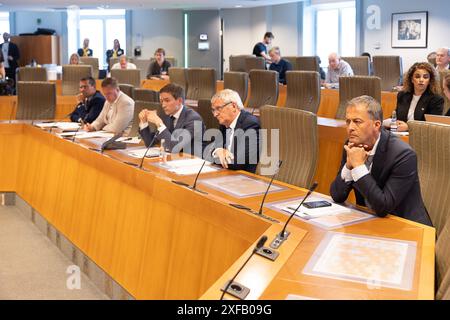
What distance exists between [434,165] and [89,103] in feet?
15.4

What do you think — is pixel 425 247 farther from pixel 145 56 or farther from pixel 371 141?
pixel 145 56

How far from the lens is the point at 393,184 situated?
293 cm

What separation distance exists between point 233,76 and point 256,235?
602cm

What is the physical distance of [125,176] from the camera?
13.0 ft

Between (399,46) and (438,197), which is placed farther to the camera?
(399,46)

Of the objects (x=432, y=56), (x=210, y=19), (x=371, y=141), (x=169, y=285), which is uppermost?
(x=210, y=19)

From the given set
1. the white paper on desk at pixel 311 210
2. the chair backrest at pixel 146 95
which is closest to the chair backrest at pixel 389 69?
the chair backrest at pixel 146 95

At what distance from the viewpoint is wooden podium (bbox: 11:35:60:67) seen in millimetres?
18766

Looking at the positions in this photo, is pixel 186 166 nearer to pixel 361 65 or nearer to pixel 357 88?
pixel 357 88

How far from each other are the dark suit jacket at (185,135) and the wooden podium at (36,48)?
582 inches

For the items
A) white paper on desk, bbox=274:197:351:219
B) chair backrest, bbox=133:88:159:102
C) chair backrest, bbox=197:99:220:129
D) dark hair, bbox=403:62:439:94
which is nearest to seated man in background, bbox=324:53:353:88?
chair backrest, bbox=133:88:159:102

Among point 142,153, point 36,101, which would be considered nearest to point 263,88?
point 36,101

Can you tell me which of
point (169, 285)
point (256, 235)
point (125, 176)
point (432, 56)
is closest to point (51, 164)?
point (125, 176)

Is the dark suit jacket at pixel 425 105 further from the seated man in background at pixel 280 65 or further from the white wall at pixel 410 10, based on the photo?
the white wall at pixel 410 10
